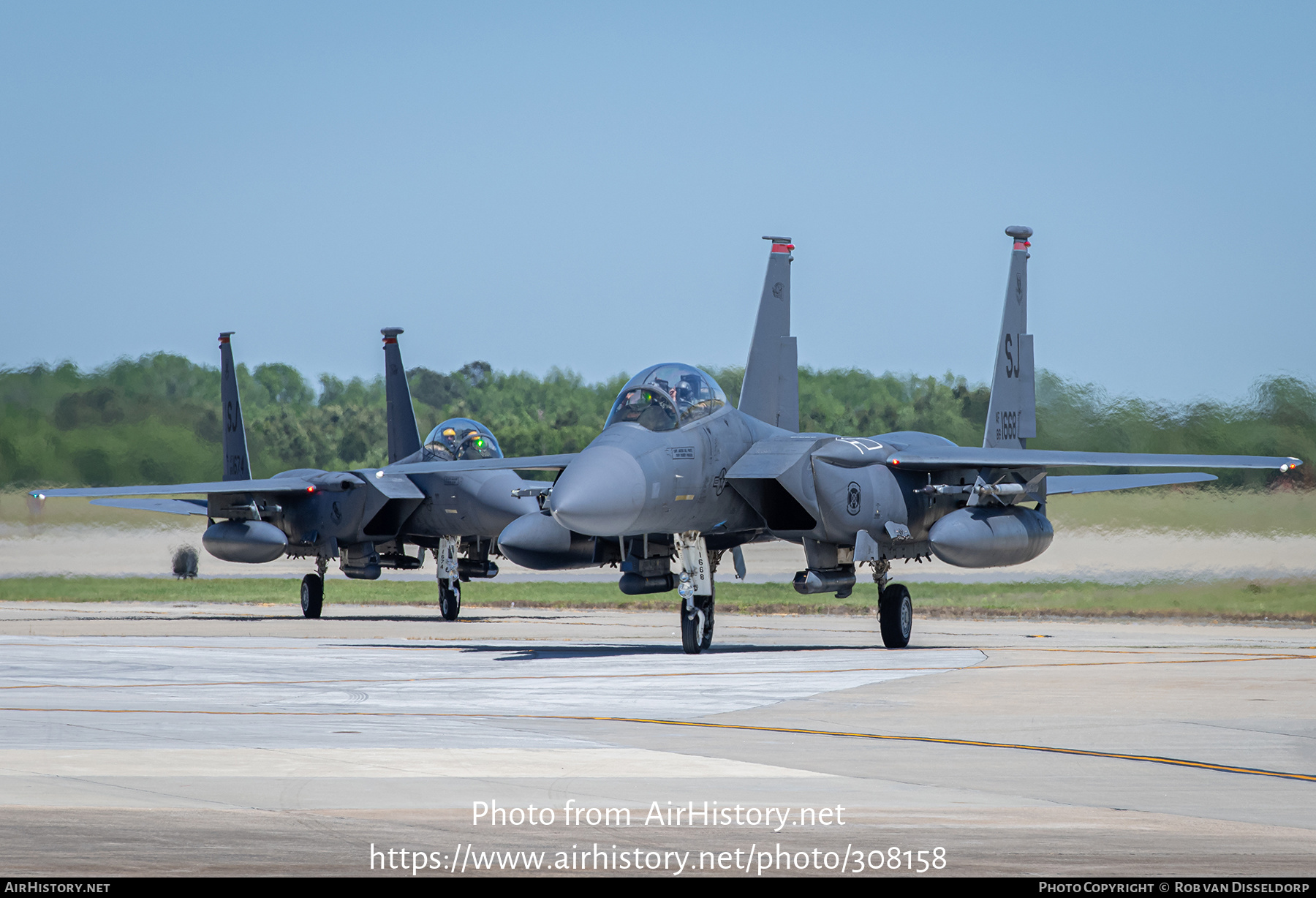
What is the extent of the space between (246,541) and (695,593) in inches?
485

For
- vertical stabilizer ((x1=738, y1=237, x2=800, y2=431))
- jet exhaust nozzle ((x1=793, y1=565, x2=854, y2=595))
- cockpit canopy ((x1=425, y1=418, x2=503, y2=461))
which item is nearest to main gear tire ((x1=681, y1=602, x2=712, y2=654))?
jet exhaust nozzle ((x1=793, y1=565, x2=854, y2=595))

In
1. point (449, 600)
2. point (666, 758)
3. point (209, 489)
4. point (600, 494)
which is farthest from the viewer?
point (449, 600)

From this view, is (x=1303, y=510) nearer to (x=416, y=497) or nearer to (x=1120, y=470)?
(x=1120, y=470)

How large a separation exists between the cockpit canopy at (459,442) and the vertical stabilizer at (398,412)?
11.5ft

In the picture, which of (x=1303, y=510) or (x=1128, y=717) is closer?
(x=1128, y=717)

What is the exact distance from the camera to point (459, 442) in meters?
26.0

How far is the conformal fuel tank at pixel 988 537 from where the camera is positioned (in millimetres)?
18625

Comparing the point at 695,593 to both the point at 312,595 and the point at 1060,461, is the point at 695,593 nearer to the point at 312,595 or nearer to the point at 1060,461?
the point at 1060,461

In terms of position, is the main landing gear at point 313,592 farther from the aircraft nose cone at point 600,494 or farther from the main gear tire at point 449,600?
the aircraft nose cone at point 600,494

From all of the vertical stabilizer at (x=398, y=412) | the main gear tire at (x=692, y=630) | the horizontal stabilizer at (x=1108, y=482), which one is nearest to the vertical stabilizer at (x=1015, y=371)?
the horizontal stabilizer at (x=1108, y=482)

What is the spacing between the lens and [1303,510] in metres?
25.5

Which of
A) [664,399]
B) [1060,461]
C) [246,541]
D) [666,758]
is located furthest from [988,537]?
[246,541]
